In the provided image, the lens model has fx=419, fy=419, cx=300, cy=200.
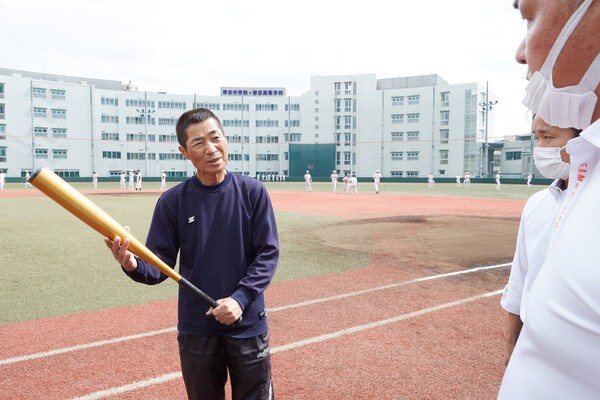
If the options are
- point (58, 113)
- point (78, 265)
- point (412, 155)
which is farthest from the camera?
point (412, 155)

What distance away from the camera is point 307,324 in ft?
19.7

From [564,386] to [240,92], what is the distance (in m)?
82.1

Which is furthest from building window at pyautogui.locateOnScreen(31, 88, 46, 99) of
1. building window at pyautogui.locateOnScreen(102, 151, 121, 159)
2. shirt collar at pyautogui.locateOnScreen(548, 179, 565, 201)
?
shirt collar at pyautogui.locateOnScreen(548, 179, 565, 201)

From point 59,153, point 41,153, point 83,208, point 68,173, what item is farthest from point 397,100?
point 83,208

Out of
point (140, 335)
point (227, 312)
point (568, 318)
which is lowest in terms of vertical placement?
point (140, 335)

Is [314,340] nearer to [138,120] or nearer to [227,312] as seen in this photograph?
[227,312]

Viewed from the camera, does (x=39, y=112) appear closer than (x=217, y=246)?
No

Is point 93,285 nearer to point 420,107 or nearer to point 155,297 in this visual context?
point 155,297

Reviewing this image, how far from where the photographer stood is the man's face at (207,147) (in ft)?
10.8

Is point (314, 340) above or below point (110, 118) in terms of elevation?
below

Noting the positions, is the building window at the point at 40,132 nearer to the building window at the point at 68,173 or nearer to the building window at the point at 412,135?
the building window at the point at 68,173

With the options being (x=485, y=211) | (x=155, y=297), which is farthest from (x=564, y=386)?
(x=485, y=211)

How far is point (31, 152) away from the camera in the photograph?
62.7m

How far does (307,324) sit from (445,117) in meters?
69.3
